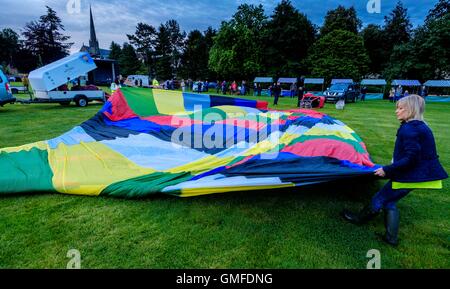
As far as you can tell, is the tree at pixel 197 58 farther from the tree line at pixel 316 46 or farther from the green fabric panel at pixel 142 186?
the green fabric panel at pixel 142 186

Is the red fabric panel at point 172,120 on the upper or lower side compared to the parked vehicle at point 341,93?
lower

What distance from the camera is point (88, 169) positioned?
3.31 meters

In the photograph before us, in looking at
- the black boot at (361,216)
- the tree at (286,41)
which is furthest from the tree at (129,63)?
the black boot at (361,216)

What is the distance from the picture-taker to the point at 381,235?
2496 mm

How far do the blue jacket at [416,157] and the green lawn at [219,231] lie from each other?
68cm

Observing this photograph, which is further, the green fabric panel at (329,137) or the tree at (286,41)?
the tree at (286,41)

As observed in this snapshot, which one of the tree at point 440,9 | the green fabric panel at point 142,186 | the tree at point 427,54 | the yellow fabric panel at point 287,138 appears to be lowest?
the green fabric panel at point 142,186

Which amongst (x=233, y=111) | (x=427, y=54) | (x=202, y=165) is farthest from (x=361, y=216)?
(x=427, y=54)

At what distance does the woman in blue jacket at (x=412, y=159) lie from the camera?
2.12 m

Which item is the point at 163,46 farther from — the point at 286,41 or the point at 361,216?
the point at 361,216

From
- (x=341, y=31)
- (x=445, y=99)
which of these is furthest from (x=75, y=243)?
(x=341, y=31)

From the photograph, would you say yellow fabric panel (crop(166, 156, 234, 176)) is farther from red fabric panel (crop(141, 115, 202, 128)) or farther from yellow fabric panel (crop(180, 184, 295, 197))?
red fabric panel (crop(141, 115, 202, 128))

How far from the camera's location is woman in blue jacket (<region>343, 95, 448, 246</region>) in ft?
6.97

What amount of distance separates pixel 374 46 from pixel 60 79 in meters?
40.2
